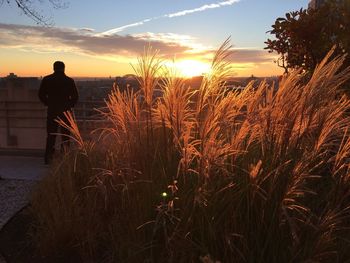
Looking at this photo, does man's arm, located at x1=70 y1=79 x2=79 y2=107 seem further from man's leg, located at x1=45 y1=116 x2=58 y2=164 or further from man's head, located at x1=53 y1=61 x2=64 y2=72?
man's leg, located at x1=45 y1=116 x2=58 y2=164

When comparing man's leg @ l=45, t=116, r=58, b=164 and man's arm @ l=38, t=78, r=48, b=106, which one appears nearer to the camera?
man's arm @ l=38, t=78, r=48, b=106

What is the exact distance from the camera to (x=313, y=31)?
698cm

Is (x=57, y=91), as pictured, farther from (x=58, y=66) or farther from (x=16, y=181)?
(x=16, y=181)

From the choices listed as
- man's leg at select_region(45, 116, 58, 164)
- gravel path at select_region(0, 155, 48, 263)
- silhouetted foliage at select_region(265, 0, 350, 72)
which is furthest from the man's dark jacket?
silhouetted foliage at select_region(265, 0, 350, 72)

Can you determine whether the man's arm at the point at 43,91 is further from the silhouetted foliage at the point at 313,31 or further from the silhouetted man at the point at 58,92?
the silhouetted foliage at the point at 313,31

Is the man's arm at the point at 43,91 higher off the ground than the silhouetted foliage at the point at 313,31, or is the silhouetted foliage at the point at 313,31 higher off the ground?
the silhouetted foliage at the point at 313,31

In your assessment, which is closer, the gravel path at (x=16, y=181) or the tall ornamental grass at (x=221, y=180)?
the tall ornamental grass at (x=221, y=180)

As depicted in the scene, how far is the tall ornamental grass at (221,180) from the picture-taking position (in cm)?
355

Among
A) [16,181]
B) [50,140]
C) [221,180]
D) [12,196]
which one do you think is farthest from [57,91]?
[221,180]

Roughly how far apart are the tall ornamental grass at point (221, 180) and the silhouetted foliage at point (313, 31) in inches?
101

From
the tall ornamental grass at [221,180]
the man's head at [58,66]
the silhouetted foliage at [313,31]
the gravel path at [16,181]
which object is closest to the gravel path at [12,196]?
the gravel path at [16,181]

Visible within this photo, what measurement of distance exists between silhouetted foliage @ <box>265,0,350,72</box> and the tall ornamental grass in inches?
101

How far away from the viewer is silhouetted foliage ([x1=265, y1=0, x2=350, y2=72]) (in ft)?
22.5

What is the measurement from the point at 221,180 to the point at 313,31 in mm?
3836
